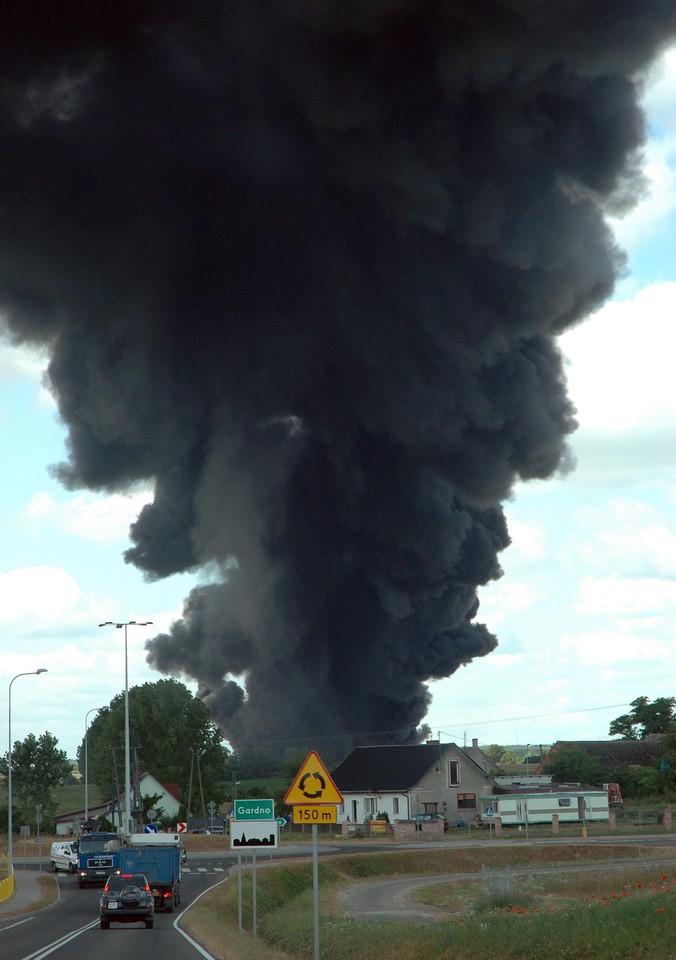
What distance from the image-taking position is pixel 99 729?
6531 inches

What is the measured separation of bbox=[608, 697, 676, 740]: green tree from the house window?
48494mm

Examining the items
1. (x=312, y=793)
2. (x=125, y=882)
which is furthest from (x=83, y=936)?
(x=312, y=793)

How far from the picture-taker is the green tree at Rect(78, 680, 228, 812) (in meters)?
104

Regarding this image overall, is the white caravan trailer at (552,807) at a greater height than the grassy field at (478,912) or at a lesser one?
lesser

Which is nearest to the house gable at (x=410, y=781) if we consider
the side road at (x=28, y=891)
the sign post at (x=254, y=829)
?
the side road at (x=28, y=891)

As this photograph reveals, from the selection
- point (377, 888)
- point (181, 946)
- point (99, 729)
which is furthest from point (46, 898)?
point (99, 729)

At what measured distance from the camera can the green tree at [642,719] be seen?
417ft

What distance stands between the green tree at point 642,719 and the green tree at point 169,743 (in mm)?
47701

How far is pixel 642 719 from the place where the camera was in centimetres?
13100

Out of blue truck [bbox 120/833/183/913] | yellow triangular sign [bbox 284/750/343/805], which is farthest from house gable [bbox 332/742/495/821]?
yellow triangular sign [bbox 284/750/343/805]

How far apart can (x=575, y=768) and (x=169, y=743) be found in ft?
120

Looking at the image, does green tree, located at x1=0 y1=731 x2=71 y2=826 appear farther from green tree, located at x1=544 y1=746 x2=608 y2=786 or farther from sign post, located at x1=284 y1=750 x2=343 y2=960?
sign post, located at x1=284 y1=750 x2=343 y2=960

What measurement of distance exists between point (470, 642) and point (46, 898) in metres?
43.6

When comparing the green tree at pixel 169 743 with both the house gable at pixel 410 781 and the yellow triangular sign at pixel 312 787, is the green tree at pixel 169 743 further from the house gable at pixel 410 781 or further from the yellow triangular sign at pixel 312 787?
the yellow triangular sign at pixel 312 787
